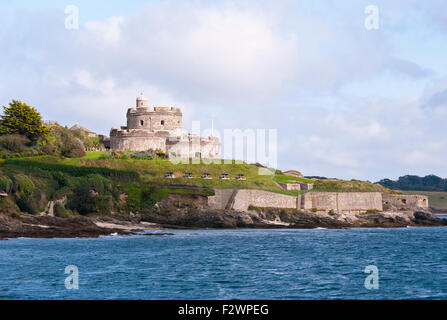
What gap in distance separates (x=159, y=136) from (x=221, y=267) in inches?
2267

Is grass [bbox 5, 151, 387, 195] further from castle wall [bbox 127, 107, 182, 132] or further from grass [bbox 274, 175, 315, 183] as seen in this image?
castle wall [bbox 127, 107, 182, 132]

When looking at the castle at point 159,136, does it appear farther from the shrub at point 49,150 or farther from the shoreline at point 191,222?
the shoreline at point 191,222

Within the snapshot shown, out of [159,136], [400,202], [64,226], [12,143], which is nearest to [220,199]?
[64,226]

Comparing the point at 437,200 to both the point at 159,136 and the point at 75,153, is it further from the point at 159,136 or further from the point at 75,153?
the point at 75,153

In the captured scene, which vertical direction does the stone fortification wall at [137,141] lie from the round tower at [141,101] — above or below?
below

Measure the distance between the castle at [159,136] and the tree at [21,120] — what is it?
14.3 m

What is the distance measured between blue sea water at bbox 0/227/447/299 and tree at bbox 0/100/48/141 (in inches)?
1316

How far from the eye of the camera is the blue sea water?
2956 centimetres

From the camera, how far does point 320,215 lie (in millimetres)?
76625

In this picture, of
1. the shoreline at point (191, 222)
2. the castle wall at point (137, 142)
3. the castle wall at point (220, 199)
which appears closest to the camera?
the shoreline at point (191, 222)

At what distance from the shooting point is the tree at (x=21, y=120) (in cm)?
8138

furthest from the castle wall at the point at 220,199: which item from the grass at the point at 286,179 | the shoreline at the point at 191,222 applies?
the grass at the point at 286,179
